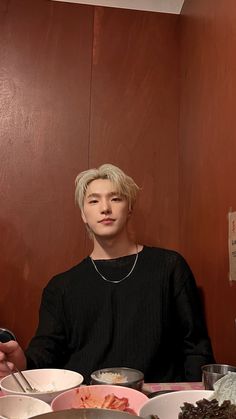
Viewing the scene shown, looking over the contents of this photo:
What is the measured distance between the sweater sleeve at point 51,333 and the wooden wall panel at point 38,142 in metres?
0.37

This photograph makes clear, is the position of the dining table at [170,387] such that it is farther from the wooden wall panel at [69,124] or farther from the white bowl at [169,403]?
the wooden wall panel at [69,124]

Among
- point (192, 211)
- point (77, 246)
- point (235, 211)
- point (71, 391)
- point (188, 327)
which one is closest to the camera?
point (71, 391)

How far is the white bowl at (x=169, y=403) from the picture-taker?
722 millimetres

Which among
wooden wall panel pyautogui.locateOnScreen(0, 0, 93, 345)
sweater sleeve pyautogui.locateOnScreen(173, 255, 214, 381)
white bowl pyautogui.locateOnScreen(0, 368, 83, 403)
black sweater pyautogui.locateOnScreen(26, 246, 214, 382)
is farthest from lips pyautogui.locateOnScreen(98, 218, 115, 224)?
white bowl pyautogui.locateOnScreen(0, 368, 83, 403)

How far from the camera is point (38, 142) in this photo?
200 centimetres

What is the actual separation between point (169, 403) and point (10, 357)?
1.62 ft

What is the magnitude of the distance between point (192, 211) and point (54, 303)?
2.18ft

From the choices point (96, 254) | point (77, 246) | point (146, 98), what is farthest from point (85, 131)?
point (96, 254)

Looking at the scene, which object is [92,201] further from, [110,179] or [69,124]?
[69,124]

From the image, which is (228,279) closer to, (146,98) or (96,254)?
(96,254)

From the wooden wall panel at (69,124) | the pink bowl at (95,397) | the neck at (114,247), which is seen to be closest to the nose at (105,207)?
the neck at (114,247)

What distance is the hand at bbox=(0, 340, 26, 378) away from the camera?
0.99 meters

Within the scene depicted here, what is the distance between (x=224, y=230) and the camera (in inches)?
54.8

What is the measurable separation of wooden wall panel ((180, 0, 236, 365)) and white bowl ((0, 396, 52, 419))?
0.71 metres
